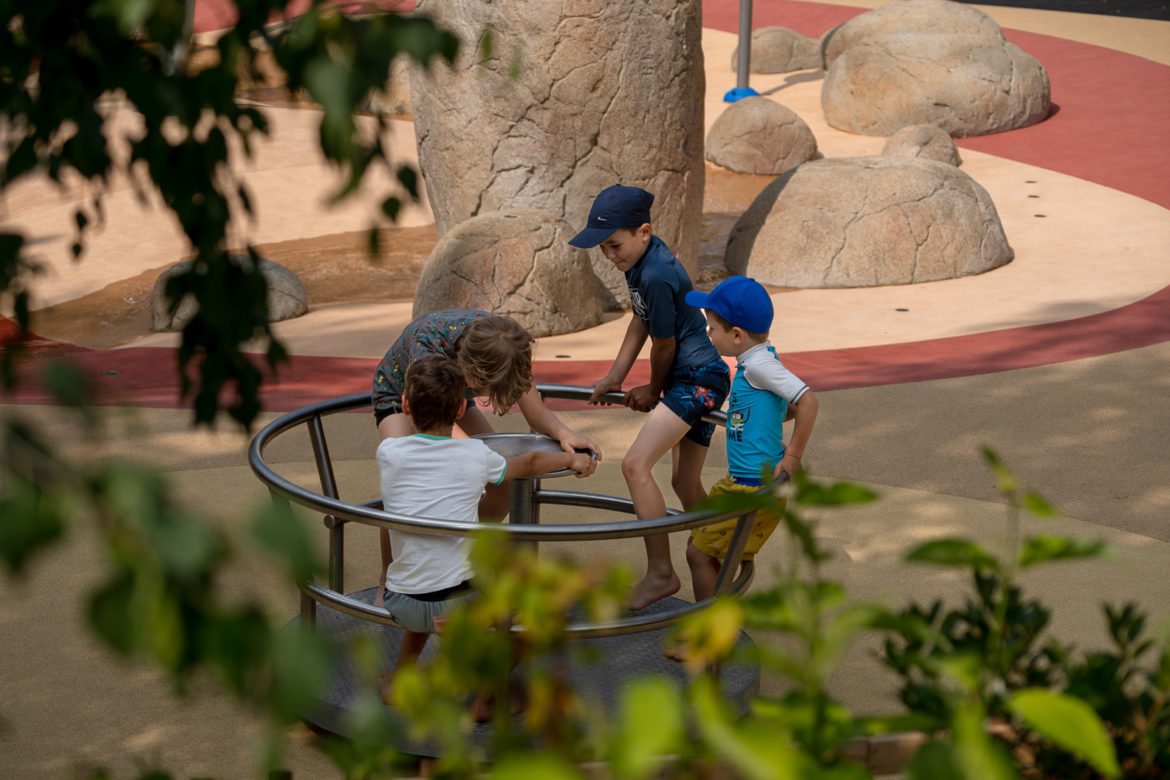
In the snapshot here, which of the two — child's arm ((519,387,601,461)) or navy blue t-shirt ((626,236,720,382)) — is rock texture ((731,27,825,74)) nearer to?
navy blue t-shirt ((626,236,720,382))

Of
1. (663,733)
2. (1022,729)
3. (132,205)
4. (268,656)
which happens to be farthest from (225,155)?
(132,205)

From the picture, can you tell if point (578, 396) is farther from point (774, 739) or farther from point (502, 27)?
point (502, 27)

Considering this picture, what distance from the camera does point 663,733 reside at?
94 centimetres

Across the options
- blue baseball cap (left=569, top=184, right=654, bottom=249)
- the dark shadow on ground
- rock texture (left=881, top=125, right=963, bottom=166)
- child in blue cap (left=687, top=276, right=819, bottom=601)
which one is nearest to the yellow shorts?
child in blue cap (left=687, top=276, right=819, bottom=601)

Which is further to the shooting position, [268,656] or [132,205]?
[132,205]

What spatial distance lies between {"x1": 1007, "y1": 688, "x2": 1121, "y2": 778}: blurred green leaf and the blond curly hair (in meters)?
2.38

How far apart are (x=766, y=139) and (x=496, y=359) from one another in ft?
35.2

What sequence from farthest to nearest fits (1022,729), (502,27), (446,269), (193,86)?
(502,27) < (446,269) < (1022,729) < (193,86)

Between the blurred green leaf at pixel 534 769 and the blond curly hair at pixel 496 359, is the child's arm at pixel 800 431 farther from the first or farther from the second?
the blurred green leaf at pixel 534 769

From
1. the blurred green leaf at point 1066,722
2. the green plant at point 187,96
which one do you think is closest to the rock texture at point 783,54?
the green plant at point 187,96

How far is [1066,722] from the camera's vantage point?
3.56 feet

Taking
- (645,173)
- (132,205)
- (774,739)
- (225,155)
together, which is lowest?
(132,205)

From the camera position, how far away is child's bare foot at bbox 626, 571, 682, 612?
148 inches

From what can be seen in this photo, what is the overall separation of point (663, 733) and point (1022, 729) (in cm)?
101
